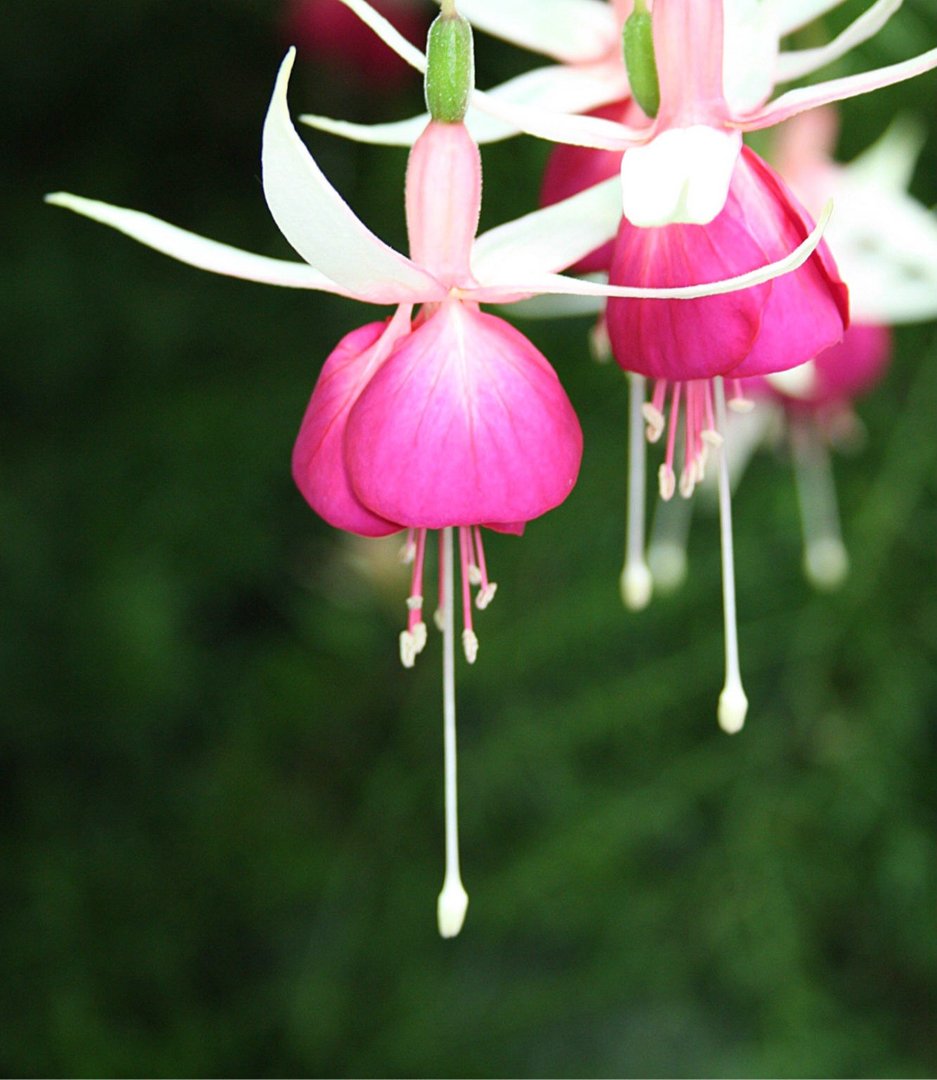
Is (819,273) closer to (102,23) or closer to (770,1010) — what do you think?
(770,1010)

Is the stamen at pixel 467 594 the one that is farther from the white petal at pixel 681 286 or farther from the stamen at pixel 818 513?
the stamen at pixel 818 513

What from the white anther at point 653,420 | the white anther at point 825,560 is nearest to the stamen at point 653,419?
the white anther at point 653,420

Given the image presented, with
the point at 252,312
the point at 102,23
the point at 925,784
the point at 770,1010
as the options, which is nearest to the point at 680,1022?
the point at 770,1010

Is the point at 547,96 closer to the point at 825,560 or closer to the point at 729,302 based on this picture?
the point at 729,302

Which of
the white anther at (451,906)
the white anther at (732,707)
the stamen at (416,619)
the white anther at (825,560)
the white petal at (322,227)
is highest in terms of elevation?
the white petal at (322,227)

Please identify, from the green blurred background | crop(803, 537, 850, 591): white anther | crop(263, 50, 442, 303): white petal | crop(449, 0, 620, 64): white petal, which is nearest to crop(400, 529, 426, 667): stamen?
crop(263, 50, 442, 303): white petal

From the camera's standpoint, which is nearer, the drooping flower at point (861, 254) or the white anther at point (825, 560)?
the drooping flower at point (861, 254)

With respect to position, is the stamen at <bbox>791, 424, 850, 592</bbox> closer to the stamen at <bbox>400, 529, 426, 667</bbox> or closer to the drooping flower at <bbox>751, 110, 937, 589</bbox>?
the drooping flower at <bbox>751, 110, 937, 589</bbox>
